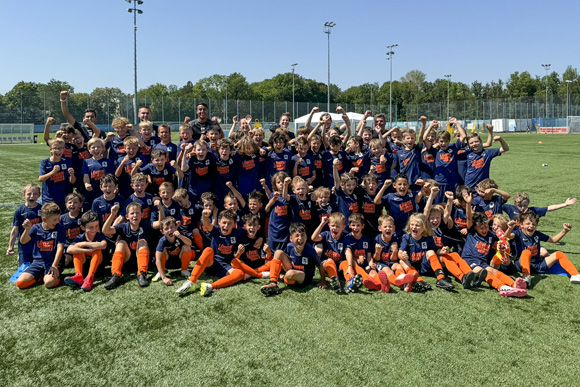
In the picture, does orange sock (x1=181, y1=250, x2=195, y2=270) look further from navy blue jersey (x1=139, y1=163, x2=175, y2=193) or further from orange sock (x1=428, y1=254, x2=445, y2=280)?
orange sock (x1=428, y1=254, x2=445, y2=280)

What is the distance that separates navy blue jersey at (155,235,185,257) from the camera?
543 centimetres

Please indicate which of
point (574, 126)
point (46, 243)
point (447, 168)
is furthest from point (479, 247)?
point (574, 126)

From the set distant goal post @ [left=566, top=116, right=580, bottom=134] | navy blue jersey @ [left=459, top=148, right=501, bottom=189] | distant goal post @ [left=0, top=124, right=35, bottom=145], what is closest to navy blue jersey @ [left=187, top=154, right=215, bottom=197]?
navy blue jersey @ [left=459, top=148, right=501, bottom=189]

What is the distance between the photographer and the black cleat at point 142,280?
16.7 ft

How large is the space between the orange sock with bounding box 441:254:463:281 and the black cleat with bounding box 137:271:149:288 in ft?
12.1

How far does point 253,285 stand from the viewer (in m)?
5.17

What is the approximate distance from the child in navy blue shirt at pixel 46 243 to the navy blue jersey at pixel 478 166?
6.01 meters

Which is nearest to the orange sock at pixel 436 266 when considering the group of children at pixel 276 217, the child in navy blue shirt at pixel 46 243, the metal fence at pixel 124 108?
the group of children at pixel 276 217

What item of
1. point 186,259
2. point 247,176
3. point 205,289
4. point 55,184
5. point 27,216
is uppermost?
point 247,176

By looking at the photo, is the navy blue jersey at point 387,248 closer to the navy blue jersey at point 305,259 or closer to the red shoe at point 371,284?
the red shoe at point 371,284

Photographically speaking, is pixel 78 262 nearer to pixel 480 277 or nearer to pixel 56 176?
pixel 56 176

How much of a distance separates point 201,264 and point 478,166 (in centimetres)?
461

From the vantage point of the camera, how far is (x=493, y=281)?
4.95 metres

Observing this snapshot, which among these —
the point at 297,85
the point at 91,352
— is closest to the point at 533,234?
the point at 91,352
